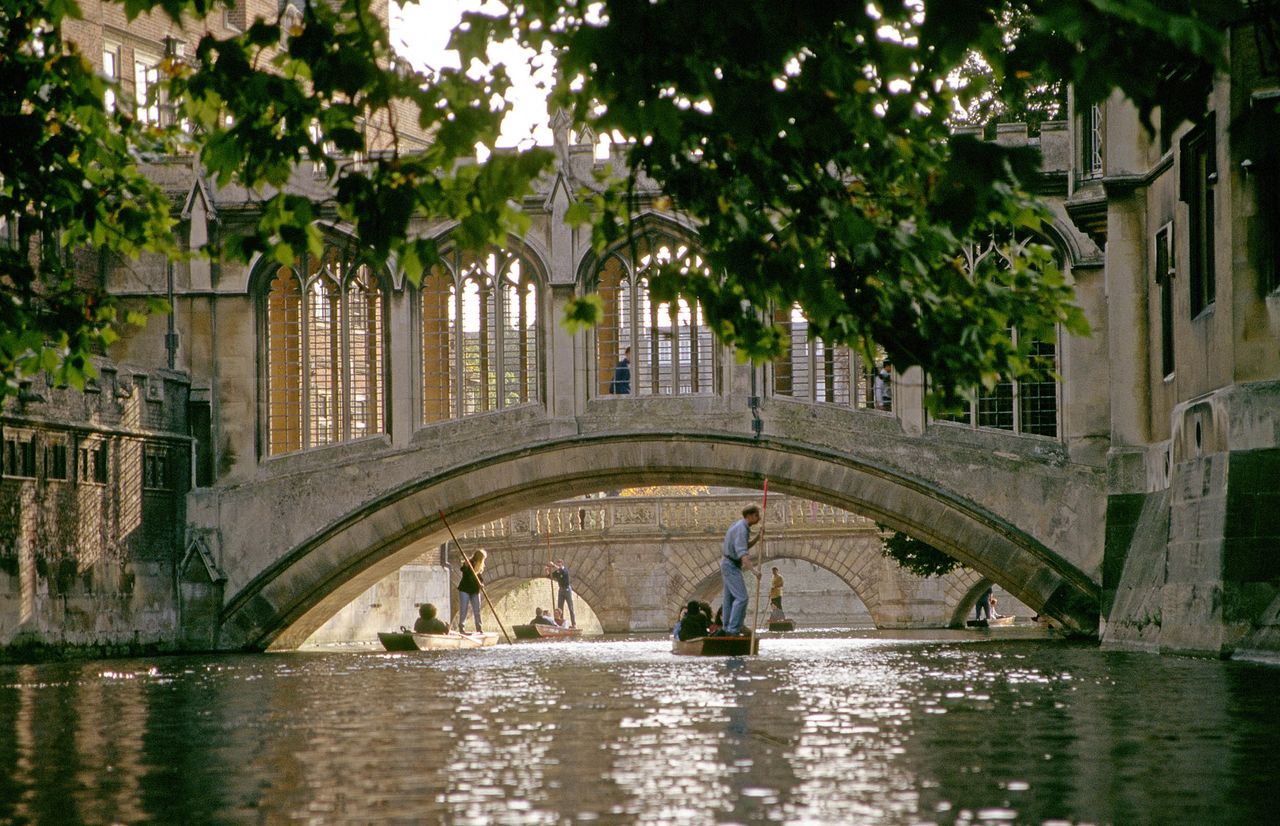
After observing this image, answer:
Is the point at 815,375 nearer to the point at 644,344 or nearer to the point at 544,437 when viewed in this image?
the point at 644,344

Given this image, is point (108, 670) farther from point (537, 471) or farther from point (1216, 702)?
point (1216, 702)

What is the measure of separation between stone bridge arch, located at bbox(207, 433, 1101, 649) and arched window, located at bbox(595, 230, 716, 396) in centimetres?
94

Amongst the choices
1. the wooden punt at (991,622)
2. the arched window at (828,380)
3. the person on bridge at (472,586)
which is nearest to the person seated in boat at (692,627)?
the arched window at (828,380)

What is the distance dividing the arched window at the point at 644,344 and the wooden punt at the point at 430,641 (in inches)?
142

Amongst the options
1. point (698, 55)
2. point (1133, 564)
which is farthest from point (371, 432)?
point (698, 55)

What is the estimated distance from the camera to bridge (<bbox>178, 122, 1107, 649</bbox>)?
22234 mm

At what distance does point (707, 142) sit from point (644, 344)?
16.0 meters

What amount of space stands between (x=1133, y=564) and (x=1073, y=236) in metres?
6.63

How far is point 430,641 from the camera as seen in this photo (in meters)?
24.3

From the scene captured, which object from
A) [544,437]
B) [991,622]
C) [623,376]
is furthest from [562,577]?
[544,437]

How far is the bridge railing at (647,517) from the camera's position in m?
41.3

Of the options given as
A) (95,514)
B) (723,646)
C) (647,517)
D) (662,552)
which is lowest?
(723,646)

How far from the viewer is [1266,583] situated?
13133 mm

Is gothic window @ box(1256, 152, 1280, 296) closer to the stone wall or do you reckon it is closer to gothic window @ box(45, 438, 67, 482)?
the stone wall
